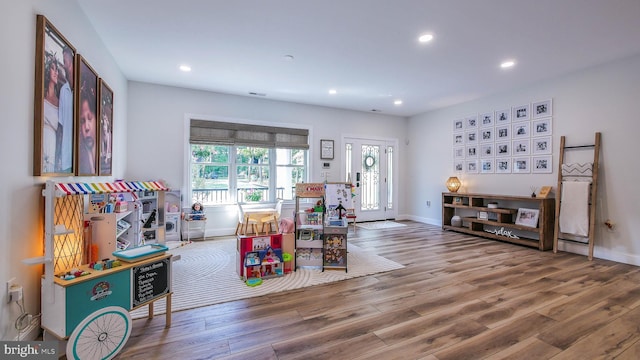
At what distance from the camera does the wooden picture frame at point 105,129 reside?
3053mm

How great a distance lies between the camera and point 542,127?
4.61m

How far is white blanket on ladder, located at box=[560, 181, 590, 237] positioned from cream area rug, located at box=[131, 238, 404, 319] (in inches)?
108

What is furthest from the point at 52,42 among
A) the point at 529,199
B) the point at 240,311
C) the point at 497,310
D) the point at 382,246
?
the point at 529,199

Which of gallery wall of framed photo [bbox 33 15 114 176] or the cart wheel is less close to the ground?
gallery wall of framed photo [bbox 33 15 114 176]

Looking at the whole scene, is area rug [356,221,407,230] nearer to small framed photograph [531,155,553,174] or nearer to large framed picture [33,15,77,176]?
small framed photograph [531,155,553,174]

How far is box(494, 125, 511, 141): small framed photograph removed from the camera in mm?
5062

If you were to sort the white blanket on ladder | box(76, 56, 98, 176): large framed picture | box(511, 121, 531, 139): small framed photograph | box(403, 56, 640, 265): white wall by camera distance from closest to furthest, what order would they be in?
box(76, 56, 98, 176): large framed picture < box(403, 56, 640, 265): white wall < the white blanket on ladder < box(511, 121, 531, 139): small framed photograph

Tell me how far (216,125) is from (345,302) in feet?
13.2

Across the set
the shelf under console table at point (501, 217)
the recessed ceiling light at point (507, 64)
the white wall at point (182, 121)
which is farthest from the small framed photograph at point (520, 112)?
the white wall at point (182, 121)

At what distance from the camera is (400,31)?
3002mm

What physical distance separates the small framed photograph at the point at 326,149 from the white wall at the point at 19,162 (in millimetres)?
4600

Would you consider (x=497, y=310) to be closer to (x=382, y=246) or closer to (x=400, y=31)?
(x=382, y=246)

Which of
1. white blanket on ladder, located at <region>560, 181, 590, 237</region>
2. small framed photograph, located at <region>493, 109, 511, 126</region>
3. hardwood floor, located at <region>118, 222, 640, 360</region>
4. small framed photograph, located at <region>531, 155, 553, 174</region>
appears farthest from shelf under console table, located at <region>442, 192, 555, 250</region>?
small framed photograph, located at <region>493, 109, 511, 126</region>

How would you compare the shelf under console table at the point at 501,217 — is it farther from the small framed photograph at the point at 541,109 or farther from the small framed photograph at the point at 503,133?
the small framed photograph at the point at 541,109
